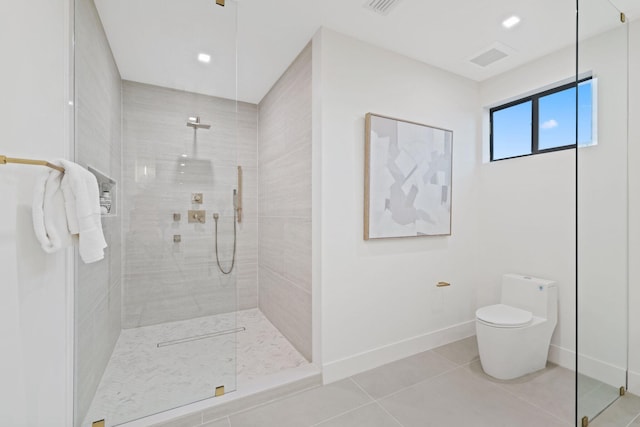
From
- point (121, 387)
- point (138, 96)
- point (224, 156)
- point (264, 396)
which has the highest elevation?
point (138, 96)

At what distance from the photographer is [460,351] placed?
256 centimetres

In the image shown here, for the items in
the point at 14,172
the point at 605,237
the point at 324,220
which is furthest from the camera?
the point at 324,220

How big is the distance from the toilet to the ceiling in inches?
72.4

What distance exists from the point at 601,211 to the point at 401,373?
171 cm

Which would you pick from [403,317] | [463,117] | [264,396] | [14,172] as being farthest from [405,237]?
[14,172]

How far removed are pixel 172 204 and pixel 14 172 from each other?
0.81m

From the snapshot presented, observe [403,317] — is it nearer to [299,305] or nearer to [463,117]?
[299,305]

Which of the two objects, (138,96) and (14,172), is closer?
(14,172)

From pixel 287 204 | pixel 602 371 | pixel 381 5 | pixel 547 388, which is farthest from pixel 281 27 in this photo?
pixel 547 388

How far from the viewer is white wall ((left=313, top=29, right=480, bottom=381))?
2.13 metres

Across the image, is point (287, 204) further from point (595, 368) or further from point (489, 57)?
point (595, 368)

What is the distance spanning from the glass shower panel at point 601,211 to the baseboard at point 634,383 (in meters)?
0.08

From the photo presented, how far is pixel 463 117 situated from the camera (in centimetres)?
285

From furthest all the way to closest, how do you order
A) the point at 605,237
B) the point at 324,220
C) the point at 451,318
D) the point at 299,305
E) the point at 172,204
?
the point at 451,318 → the point at 299,305 → the point at 324,220 → the point at 172,204 → the point at 605,237
